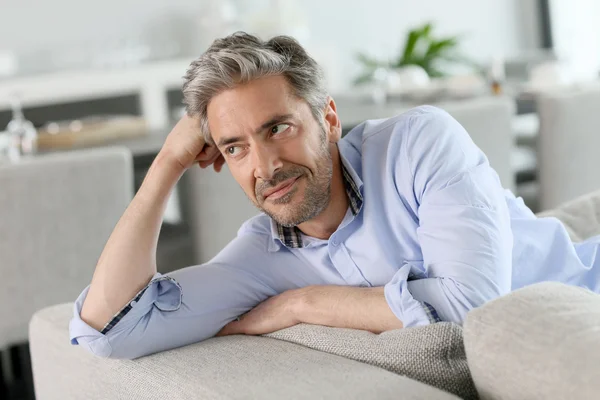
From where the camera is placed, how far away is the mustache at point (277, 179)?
64.5 inches

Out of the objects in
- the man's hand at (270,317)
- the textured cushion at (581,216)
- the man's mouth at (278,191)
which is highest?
the man's mouth at (278,191)

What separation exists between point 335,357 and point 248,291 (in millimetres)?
392

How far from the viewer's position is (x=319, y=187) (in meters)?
1.69

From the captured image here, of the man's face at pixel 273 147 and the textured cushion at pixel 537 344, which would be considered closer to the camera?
the textured cushion at pixel 537 344

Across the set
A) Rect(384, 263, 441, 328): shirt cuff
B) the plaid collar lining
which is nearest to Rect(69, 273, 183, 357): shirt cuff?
the plaid collar lining

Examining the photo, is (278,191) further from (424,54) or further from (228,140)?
(424,54)

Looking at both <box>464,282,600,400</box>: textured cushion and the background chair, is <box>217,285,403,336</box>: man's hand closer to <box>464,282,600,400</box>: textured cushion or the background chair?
<box>464,282,600,400</box>: textured cushion

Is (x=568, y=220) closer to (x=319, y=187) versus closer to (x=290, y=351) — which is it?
(x=319, y=187)

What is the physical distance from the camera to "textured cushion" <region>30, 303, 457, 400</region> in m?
1.23

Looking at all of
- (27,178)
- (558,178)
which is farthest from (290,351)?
(558,178)

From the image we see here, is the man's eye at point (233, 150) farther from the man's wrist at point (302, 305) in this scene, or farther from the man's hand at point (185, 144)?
the man's wrist at point (302, 305)

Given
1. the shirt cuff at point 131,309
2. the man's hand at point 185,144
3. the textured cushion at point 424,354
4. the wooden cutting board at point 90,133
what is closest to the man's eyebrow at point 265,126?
the man's hand at point 185,144

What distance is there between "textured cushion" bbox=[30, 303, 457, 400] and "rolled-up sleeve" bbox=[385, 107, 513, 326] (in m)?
0.19

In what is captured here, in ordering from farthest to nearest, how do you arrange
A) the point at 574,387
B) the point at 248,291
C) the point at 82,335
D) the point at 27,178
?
1. the point at 27,178
2. the point at 248,291
3. the point at 82,335
4. the point at 574,387
